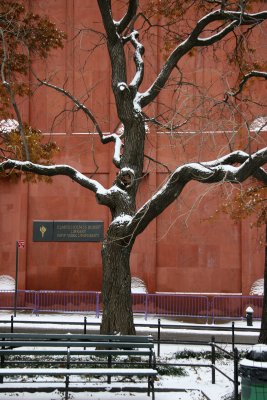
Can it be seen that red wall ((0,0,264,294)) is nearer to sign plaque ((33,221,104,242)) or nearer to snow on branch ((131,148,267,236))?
sign plaque ((33,221,104,242))

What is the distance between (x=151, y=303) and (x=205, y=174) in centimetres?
1248

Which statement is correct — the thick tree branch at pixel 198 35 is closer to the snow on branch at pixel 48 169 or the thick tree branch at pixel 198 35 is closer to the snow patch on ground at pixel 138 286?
the snow on branch at pixel 48 169

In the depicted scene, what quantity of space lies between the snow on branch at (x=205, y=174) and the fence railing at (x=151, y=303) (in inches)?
424

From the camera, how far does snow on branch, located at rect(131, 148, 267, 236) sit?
11.2m

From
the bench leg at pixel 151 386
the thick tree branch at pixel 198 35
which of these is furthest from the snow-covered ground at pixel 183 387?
the thick tree branch at pixel 198 35

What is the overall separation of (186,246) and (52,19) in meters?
10.8

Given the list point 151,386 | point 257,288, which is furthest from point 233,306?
point 151,386

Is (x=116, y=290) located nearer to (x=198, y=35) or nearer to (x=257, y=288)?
(x=198, y=35)

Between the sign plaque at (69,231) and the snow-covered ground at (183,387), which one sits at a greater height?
the sign plaque at (69,231)

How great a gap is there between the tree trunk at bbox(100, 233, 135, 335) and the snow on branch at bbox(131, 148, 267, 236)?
682 millimetres

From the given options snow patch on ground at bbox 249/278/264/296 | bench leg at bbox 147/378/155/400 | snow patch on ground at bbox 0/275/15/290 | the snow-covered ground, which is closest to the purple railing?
snow patch on ground at bbox 249/278/264/296

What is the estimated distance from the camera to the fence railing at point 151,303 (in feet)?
75.2

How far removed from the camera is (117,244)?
12.8 metres

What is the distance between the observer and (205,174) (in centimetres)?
1159
